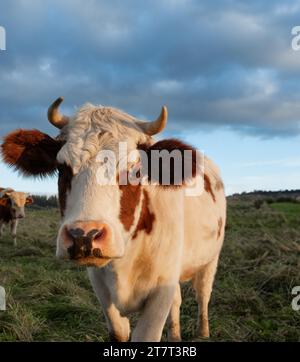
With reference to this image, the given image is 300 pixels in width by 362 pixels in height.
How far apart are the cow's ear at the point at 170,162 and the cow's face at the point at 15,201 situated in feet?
A: 45.9

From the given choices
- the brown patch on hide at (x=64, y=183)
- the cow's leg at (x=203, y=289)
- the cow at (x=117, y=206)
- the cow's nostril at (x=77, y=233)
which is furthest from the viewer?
the cow's leg at (x=203, y=289)

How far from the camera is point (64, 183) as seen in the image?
3.56 m

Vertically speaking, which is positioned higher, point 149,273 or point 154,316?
point 149,273

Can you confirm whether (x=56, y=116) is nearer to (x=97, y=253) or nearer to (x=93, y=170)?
(x=93, y=170)

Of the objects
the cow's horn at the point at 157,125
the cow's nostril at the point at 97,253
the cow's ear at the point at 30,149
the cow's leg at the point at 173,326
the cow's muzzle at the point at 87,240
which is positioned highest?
the cow's horn at the point at 157,125

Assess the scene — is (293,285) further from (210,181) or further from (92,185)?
(92,185)

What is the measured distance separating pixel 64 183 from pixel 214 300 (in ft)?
13.9

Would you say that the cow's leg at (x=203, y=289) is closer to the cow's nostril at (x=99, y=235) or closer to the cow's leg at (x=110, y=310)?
the cow's leg at (x=110, y=310)

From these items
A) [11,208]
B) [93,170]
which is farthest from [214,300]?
[11,208]

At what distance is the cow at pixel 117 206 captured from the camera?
3.26m

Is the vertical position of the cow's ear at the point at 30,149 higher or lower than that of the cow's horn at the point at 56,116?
lower

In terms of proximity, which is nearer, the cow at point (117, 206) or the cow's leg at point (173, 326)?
the cow at point (117, 206)

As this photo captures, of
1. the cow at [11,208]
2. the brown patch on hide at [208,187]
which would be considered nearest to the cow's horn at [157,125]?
the brown patch on hide at [208,187]

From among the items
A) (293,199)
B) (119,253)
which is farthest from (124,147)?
(293,199)
